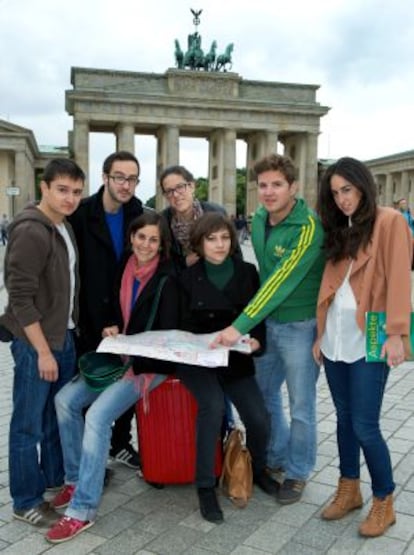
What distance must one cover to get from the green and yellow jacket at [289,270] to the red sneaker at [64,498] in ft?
5.77

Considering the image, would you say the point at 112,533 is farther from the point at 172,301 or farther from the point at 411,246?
the point at 411,246

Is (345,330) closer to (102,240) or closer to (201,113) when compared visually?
(102,240)

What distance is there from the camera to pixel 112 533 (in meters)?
4.05

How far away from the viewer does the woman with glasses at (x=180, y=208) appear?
4875 millimetres

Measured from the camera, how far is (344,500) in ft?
14.1

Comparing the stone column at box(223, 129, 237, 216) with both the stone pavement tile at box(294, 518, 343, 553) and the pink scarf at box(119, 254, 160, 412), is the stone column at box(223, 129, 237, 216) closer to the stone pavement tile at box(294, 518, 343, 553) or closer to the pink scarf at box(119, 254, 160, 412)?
the pink scarf at box(119, 254, 160, 412)

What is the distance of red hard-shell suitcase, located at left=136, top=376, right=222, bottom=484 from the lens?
452 cm

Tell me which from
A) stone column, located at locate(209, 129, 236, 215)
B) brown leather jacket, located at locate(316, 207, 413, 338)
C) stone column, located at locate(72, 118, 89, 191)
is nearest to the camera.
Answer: brown leather jacket, located at locate(316, 207, 413, 338)

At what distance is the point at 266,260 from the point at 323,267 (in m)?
0.41

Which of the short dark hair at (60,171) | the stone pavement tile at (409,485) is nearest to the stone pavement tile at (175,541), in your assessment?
the stone pavement tile at (409,485)

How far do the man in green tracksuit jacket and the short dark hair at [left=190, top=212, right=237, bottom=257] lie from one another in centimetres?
25

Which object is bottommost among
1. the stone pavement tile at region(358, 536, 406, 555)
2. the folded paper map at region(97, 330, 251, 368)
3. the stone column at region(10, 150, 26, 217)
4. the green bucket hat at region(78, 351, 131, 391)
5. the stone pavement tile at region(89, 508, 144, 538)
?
the stone pavement tile at region(89, 508, 144, 538)

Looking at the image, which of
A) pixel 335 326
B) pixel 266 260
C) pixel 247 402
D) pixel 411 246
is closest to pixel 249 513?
pixel 247 402

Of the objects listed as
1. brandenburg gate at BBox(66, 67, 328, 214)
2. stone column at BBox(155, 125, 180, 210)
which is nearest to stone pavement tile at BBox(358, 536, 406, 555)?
stone column at BBox(155, 125, 180, 210)
